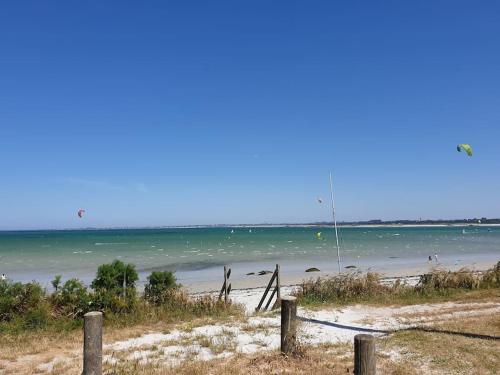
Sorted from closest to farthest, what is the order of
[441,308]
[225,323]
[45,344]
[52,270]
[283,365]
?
[283,365] → [45,344] → [225,323] → [441,308] → [52,270]

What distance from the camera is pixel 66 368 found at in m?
6.80

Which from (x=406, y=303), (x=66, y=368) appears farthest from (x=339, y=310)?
(x=66, y=368)

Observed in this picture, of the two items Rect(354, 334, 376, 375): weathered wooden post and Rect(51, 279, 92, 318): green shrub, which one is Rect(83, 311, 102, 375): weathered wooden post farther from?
Rect(51, 279, 92, 318): green shrub

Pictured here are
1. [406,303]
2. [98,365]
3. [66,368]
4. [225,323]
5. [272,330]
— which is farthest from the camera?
[406,303]

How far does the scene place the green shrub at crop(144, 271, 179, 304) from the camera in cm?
1175

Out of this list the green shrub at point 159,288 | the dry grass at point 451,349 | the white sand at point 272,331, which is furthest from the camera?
the green shrub at point 159,288

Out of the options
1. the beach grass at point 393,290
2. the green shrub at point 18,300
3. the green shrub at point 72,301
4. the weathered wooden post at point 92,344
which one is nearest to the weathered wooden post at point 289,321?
the weathered wooden post at point 92,344

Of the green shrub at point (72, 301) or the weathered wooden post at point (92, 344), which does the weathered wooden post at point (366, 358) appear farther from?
the green shrub at point (72, 301)

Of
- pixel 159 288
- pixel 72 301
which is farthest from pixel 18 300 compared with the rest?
pixel 159 288

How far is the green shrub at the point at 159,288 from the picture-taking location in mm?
11750

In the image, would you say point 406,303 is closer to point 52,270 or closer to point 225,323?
point 225,323

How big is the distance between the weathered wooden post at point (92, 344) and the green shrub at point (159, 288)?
6.59 meters

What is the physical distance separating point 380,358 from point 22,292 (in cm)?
841

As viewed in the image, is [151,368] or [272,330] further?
[272,330]
